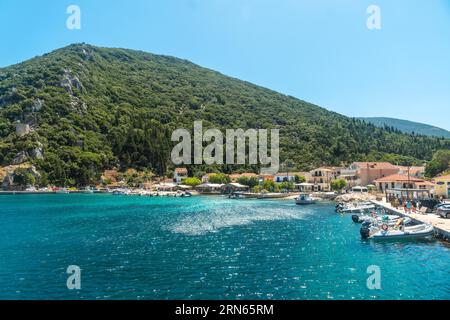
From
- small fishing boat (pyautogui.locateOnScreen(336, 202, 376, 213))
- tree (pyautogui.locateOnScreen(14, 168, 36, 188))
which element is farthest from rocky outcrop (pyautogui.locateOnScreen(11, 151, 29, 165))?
small fishing boat (pyautogui.locateOnScreen(336, 202, 376, 213))

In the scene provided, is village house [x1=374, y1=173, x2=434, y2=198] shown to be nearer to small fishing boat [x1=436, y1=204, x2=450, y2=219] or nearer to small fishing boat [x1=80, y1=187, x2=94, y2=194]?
small fishing boat [x1=436, y1=204, x2=450, y2=219]

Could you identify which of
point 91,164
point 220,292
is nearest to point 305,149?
point 91,164

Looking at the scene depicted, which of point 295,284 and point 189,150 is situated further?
point 189,150

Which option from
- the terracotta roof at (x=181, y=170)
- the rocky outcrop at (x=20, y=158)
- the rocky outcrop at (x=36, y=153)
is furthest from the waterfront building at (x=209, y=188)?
the rocky outcrop at (x=20, y=158)

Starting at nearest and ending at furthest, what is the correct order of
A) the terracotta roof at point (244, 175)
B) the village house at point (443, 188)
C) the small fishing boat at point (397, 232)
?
the small fishing boat at point (397, 232), the village house at point (443, 188), the terracotta roof at point (244, 175)

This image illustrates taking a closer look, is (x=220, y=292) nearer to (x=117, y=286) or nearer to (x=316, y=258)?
(x=117, y=286)

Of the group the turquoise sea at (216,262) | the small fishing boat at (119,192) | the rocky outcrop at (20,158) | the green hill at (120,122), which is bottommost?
the small fishing boat at (119,192)

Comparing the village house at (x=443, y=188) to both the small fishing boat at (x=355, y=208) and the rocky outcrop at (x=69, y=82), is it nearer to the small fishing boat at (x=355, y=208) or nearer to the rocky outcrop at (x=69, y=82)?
the small fishing boat at (x=355, y=208)
